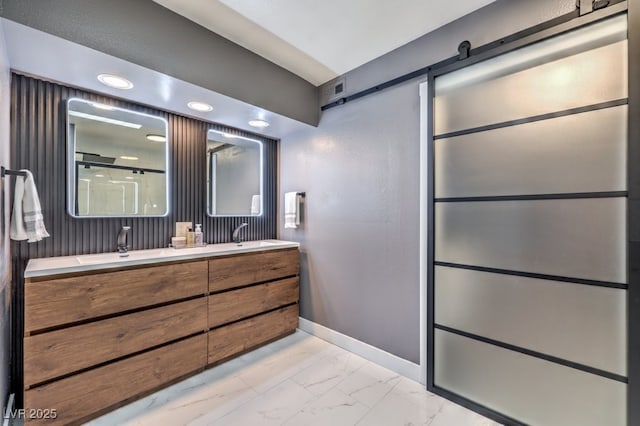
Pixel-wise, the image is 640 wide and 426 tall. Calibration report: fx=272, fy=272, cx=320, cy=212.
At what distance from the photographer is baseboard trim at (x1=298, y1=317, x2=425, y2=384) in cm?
212

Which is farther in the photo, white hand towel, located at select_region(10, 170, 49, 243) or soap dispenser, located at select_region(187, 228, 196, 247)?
soap dispenser, located at select_region(187, 228, 196, 247)

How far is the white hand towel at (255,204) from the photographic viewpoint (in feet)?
10.2

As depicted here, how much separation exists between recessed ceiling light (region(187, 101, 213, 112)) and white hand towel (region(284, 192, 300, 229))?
3.78 ft

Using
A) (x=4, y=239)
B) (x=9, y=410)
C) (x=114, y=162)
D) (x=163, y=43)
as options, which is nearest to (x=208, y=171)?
(x=114, y=162)

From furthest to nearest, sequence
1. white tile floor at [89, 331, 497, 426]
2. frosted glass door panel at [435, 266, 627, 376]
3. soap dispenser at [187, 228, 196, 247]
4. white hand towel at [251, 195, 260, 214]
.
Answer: white hand towel at [251, 195, 260, 214], soap dispenser at [187, 228, 196, 247], white tile floor at [89, 331, 497, 426], frosted glass door panel at [435, 266, 627, 376]

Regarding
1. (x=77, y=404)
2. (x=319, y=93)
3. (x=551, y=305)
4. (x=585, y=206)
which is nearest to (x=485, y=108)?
(x=585, y=206)

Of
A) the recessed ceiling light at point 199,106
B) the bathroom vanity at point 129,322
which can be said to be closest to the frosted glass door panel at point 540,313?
the bathroom vanity at point 129,322

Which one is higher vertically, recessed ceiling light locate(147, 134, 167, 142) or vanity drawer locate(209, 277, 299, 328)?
recessed ceiling light locate(147, 134, 167, 142)

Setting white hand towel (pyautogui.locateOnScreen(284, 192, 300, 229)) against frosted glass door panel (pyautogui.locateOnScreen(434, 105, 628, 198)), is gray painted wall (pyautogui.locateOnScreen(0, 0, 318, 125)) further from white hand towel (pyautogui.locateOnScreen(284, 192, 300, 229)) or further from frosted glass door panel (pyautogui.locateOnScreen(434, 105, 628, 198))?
frosted glass door panel (pyautogui.locateOnScreen(434, 105, 628, 198))

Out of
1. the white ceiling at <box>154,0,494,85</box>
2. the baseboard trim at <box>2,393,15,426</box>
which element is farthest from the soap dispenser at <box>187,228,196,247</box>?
the white ceiling at <box>154,0,494,85</box>

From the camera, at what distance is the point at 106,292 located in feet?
5.56

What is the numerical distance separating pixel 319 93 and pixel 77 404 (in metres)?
3.01

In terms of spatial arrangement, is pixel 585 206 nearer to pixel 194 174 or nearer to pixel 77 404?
pixel 194 174

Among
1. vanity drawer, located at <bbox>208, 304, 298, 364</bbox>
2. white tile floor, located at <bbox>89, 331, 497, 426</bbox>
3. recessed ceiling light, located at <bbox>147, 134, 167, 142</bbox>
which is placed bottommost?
white tile floor, located at <bbox>89, 331, 497, 426</bbox>
